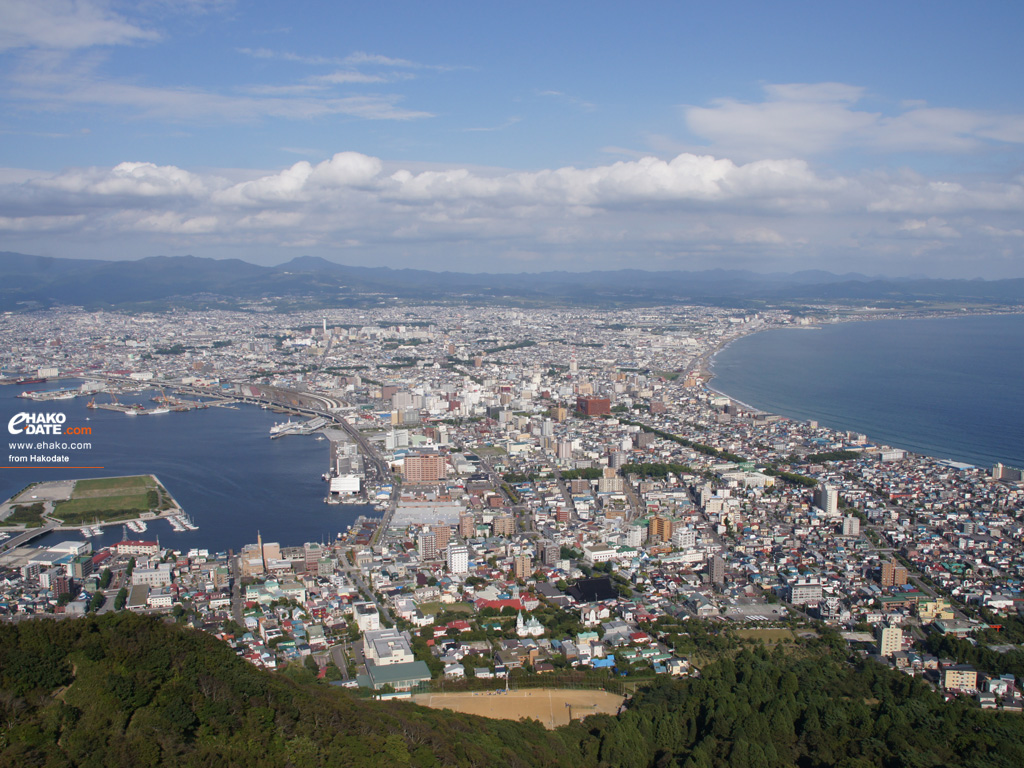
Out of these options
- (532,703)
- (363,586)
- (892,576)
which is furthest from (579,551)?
(532,703)

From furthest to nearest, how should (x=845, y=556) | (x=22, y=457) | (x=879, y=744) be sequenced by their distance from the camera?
1. (x=22, y=457)
2. (x=845, y=556)
3. (x=879, y=744)

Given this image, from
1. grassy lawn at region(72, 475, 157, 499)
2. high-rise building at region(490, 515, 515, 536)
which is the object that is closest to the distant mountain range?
grassy lawn at region(72, 475, 157, 499)

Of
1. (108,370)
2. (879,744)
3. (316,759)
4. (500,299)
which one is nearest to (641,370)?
(108,370)

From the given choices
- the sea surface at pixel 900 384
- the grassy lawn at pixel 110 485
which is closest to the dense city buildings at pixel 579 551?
the sea surface at pixel 900 384

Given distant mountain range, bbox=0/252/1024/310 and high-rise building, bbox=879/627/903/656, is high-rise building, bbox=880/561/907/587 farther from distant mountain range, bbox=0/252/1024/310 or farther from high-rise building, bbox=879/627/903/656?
distant mountain range, bbox=0/252/1024/310

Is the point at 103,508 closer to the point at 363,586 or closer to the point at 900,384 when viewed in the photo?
the point at 363,586

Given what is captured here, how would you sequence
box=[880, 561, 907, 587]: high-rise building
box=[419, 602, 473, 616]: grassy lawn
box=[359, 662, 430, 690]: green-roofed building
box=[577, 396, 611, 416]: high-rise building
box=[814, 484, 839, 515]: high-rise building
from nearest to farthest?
box=[359, 662, 430, 690]: green-roofed building, box=[419, 602, 473, 616]: grassy lawn, box=[880, 561, 907, 587]: high-rise building, box=[814, 484, 839, 515]: high-rise building, box=[577, 396, 611, 416]: high-rise building

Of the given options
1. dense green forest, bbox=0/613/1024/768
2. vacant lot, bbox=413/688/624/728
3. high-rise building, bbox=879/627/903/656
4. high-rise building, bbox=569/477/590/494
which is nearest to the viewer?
dense green forest, bbox=0/613/1024/768

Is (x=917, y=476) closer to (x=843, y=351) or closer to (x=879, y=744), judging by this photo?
(x=879, y=744)
